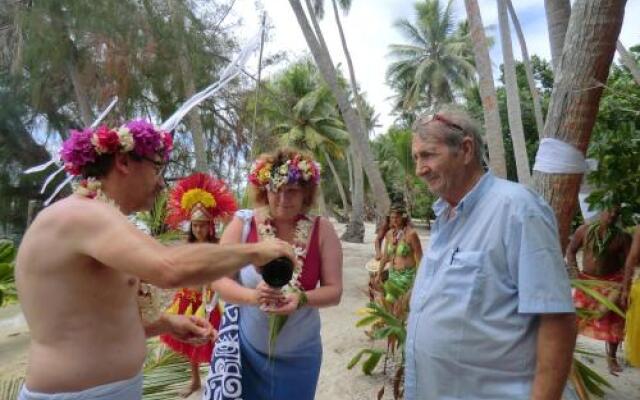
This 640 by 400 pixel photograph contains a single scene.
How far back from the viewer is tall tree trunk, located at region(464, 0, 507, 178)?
7738mm

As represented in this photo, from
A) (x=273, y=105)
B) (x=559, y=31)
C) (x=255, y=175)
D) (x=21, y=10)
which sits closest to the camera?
(x=255, y=175)

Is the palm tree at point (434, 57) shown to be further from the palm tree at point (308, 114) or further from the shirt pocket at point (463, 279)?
the shirt pocket at point (463, 279)

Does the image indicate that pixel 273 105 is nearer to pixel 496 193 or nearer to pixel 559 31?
pixel 559 31

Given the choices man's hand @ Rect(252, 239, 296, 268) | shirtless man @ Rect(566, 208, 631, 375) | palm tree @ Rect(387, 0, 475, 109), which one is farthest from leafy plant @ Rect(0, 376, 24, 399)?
palm tree @ Rect(387, 0, 475, 109)

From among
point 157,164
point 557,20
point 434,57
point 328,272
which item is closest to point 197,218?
point 328,272

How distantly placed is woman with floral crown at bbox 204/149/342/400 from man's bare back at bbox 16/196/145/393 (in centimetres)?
77

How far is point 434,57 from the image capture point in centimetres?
3662

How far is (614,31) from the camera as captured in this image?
2.61 m

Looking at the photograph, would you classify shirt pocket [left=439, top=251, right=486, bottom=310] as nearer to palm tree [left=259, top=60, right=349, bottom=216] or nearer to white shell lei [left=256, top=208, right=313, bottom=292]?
→ white shell lei [left=256, top=208, right=313, bottom=292]

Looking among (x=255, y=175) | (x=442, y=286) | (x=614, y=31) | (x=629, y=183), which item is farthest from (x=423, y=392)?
(x=629, y=183)

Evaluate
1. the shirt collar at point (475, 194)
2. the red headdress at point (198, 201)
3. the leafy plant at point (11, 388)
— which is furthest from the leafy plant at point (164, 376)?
the red headdress at point (198, 201)

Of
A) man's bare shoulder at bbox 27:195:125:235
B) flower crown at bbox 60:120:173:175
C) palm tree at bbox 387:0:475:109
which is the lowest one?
man's bare shoulder at bbox 27:195:125:235

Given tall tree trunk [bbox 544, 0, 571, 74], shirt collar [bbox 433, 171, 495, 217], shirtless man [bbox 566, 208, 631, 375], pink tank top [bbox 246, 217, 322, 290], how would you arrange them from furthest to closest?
1. shirtless man [bbox 566, 208, 631, 375]
2. tall tree trunk [bbox 544, 0, 571, 74]
3. pink tank top [bbox 246, 217, 322, 290]
4. shirt collar [bbox 433, 171, 495, 217]

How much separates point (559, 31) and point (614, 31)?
4.20ft
